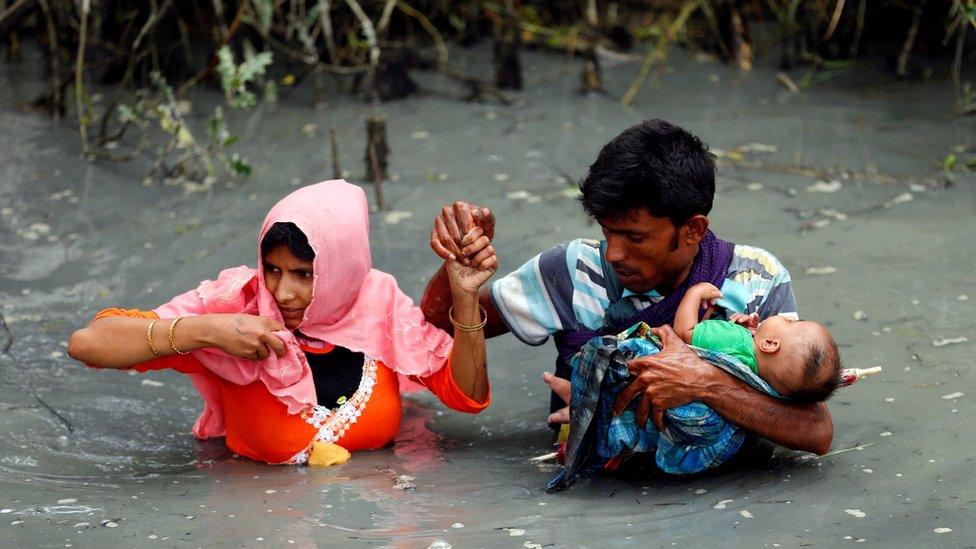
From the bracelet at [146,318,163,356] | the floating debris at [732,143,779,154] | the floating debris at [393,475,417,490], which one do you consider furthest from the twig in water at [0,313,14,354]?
the floating debris at [732,143,779,154]

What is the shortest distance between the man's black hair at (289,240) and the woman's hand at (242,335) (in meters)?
0.21

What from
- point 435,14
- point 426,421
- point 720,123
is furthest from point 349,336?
point 435,14

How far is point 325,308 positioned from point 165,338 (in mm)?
460

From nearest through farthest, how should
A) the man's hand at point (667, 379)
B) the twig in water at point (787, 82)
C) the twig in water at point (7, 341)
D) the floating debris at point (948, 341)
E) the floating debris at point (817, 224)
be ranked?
1. the man's hand at point (667, 379)
2. the floating debris at point (948, 341)
3. the twig in water at point (7, 341)
4. the floating debris at point (817, 224)
5. the twig in water at point (787, 82)

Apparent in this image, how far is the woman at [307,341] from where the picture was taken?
3312 millimetres

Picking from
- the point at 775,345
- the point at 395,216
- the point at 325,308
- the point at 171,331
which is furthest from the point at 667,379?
the point at 395,216

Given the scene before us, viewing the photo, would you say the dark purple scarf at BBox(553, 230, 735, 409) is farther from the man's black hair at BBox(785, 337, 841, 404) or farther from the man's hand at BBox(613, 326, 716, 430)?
the man's black hair at BBox(785, 337, 841, 404)

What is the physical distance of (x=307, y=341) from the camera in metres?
3.61

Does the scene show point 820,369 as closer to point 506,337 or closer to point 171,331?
point 171,331

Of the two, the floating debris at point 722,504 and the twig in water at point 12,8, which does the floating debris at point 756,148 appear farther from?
the twig in water at point 12,8

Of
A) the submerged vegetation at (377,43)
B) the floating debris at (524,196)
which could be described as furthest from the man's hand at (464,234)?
the submerged vegetation at (377,43)

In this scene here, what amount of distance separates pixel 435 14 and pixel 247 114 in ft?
5.13

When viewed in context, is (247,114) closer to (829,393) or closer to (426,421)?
(426,421)

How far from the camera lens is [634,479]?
3.34m
